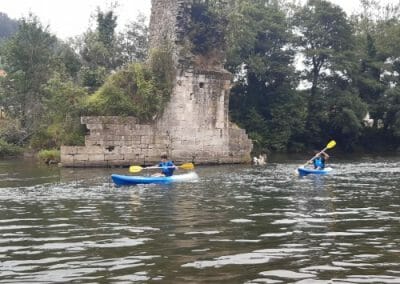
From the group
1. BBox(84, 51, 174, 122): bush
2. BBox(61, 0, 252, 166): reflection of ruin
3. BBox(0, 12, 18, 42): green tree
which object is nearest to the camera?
BBox(61, 0, 252, 166): reflection of ruin

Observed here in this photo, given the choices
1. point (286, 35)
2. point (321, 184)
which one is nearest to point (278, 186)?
point (321, 184)

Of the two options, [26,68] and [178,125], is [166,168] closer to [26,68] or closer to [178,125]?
[178,125]

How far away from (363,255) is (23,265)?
13.2ft

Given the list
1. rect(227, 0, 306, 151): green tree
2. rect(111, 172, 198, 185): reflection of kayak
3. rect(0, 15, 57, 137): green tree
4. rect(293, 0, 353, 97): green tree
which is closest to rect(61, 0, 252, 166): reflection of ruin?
rect(111, 172, 198, 185): reflection of kayak

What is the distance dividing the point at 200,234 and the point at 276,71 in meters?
34.0

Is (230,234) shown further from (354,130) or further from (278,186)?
(354,130)

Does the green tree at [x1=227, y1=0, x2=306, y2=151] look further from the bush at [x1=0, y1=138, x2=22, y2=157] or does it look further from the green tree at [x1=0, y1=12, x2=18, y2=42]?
the green tree at [x1=0, y1=12, x2=18, y2=42]

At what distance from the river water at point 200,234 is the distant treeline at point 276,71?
60.0ft

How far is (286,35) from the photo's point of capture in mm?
41375

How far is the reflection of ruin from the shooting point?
997 inches

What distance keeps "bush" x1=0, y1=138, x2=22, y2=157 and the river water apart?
61.1 feet

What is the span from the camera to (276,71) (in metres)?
41.2

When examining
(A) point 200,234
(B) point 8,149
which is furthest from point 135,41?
(A) point 200,234

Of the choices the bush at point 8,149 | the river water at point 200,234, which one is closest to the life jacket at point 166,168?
the river water at point 200,234
